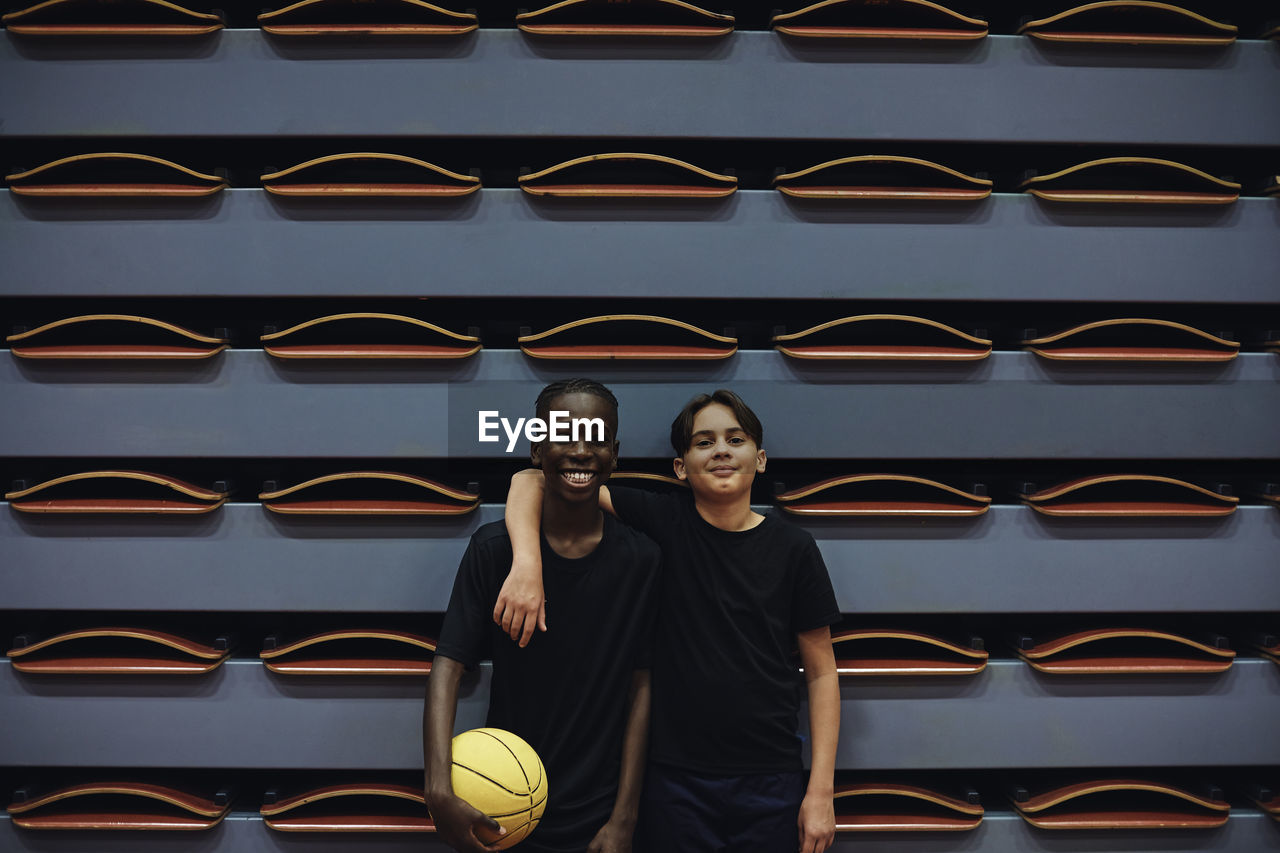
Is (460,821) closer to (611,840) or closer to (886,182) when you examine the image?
(611,840)

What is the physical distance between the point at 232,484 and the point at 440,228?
0.71 m

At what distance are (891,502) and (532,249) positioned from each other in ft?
3.00

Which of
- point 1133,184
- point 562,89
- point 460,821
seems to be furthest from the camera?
point 1133,184

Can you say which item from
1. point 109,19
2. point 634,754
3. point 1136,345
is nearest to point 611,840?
point 634,754

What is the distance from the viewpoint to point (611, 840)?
50.9 inches

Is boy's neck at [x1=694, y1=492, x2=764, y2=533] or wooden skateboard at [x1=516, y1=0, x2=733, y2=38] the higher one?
wooden skateboard at [x1=516, y1=0, x2=733, y2=38]

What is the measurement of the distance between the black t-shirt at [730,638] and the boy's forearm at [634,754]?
41 mm

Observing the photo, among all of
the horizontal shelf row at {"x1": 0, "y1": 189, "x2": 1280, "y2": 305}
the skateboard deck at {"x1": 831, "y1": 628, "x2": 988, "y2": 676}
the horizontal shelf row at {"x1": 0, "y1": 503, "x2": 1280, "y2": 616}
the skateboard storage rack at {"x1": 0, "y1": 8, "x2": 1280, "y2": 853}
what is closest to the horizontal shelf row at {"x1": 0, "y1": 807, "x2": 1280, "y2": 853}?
the skateboard storage rack at {"x1": 0, "y1": 8, "x2": 1280, "y2": 853}

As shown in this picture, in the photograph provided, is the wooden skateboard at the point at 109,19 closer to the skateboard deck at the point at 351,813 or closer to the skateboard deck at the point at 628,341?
the skateboard deck at the point at 628,341

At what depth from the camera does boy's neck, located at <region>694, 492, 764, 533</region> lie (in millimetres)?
1405

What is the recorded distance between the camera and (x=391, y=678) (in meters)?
1.50

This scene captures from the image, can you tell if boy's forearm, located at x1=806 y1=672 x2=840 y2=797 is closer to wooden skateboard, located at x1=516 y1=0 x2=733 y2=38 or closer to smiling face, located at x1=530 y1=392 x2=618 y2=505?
smiling face, located at x1=530 y1=392 x2=618 y2=505

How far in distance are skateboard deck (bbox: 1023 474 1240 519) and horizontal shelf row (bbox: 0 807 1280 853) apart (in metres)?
0.66

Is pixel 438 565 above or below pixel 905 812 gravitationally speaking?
above
